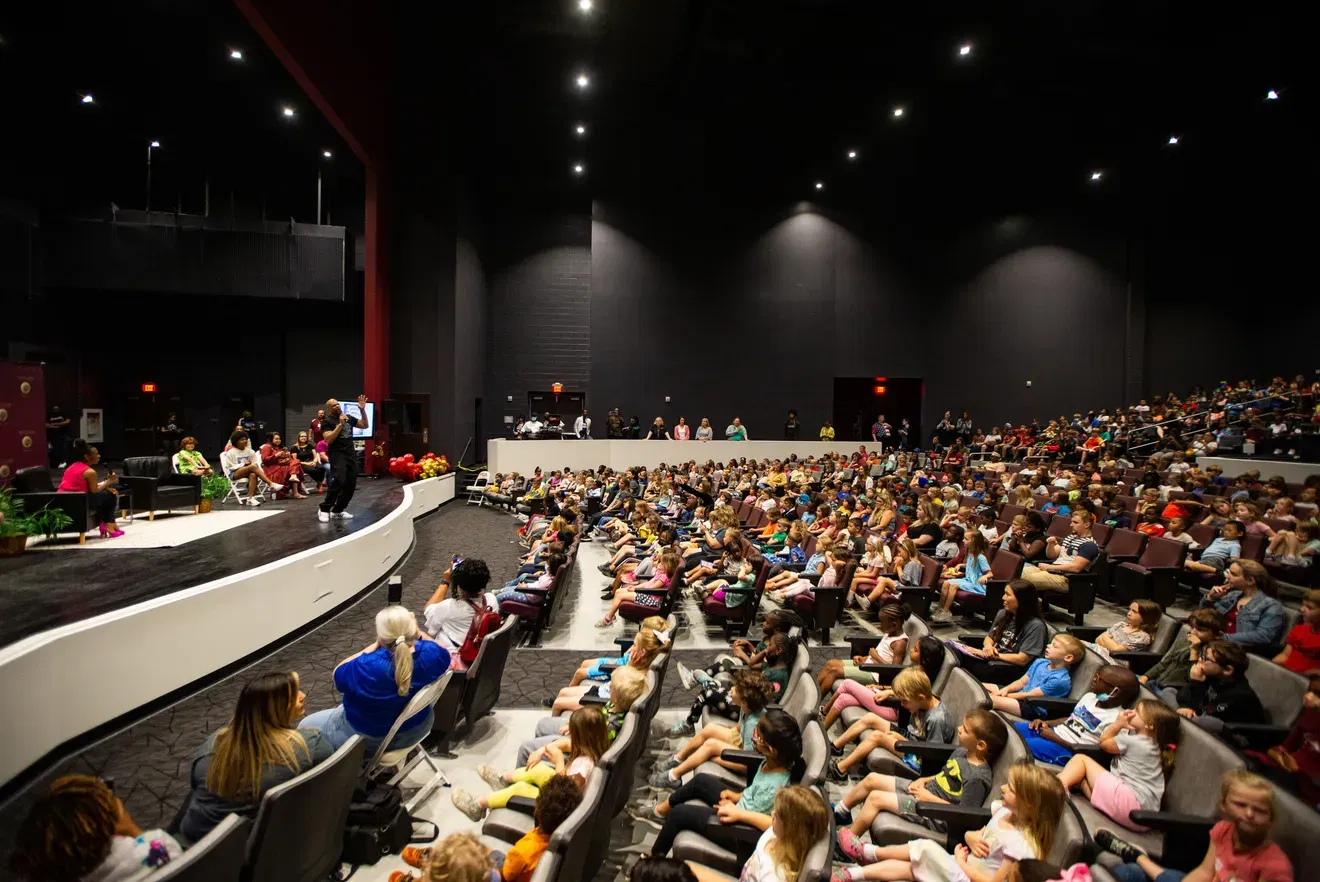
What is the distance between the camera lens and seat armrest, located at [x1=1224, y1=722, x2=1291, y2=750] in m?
3.06

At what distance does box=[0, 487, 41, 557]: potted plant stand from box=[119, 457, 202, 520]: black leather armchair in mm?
1543

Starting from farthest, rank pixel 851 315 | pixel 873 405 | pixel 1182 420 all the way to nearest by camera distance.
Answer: pixel 873 405, pixel 851 315, pixel 1182 420

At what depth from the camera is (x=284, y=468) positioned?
10453 millimetres

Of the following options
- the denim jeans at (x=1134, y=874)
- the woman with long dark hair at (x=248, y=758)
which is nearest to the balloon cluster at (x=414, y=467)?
the woman with long dark hair at (x=248, y=758)

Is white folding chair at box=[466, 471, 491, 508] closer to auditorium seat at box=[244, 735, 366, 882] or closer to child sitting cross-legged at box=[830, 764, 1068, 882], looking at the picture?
auditorium seat at box=[244, 735, 366, 882]

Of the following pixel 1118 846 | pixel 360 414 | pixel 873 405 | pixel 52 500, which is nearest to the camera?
pixel 1118 846

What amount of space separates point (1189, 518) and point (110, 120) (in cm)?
1873

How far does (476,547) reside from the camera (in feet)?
32.5

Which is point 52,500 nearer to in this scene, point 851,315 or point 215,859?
point 215,859

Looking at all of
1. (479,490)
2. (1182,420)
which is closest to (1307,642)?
(1182,420)

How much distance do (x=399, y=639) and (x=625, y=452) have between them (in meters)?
13.4

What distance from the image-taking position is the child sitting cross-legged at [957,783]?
2721mm

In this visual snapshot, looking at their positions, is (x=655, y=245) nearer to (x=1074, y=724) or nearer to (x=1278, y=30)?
(x=1278, y=30)

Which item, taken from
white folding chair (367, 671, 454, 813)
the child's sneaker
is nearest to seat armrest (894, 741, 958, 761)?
the child's sneaker
